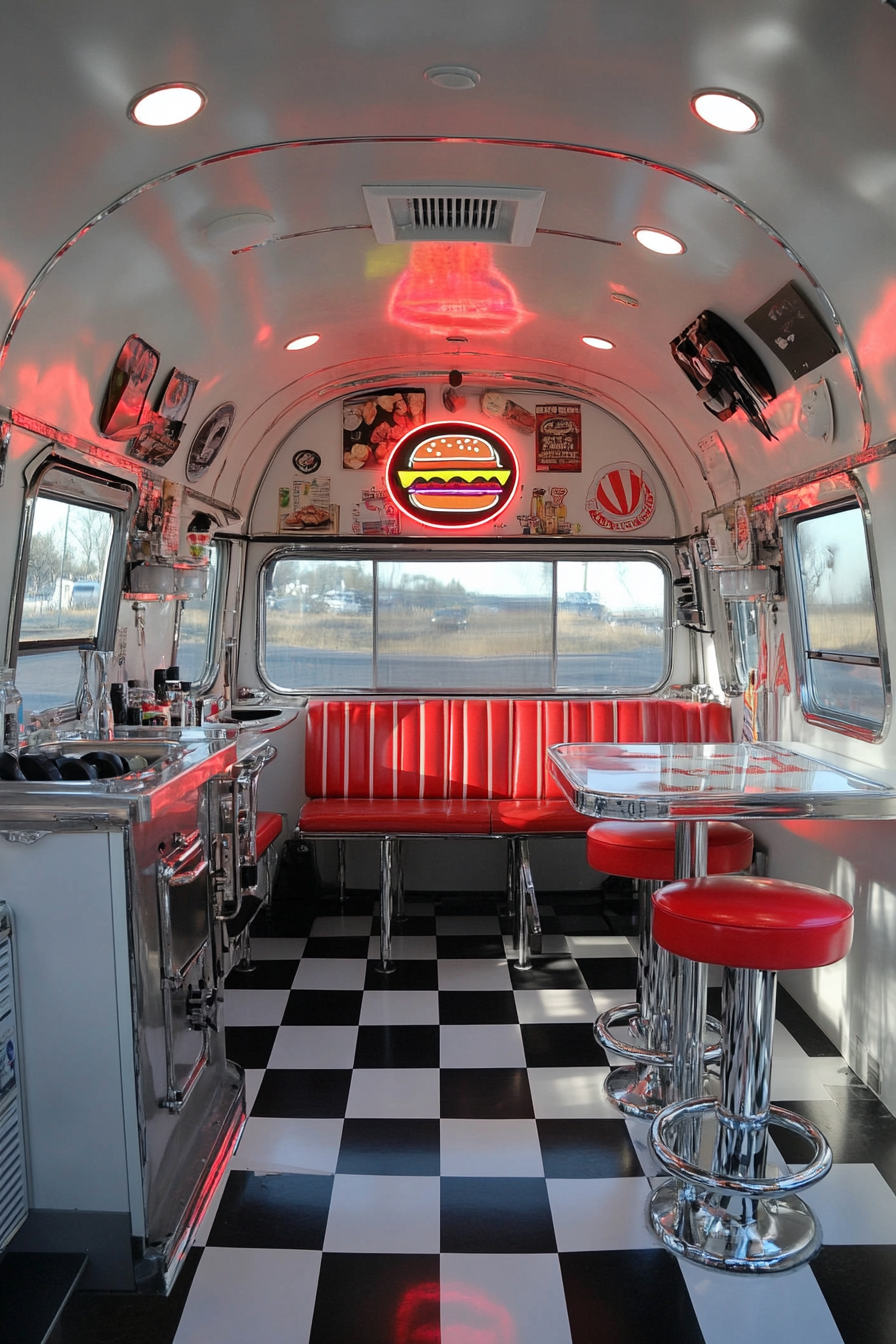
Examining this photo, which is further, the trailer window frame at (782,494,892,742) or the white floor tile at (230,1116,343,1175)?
the trailer window frame at (782,494,892,742)

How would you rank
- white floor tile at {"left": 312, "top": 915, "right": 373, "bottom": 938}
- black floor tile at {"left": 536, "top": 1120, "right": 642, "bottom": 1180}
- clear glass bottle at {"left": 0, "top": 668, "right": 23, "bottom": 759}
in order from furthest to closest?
white floor tile at {"left": 312, "top": 915, "right": 373, "bottom": 938}
clear glass bottle at {"left": 0, "top": 668, "right": 23, "bottom": 759}
black floor tile at {"left": 536, "top": 1120, "right": 642, "bottom": 1180}

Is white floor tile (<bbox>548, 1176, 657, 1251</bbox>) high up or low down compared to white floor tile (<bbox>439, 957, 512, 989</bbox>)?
down

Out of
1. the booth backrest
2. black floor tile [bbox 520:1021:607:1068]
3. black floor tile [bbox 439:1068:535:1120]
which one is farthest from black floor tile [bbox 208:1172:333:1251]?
the booth backrest

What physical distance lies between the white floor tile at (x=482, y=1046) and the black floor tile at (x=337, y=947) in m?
0.95

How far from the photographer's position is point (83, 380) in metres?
3.47

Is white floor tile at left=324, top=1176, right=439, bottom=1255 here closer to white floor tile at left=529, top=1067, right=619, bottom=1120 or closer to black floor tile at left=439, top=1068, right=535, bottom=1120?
black floor tile at left=439, top=1068, right=535, bottom=1120

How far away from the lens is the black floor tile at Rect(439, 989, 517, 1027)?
3.97 metres

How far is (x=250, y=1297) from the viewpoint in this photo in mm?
2344

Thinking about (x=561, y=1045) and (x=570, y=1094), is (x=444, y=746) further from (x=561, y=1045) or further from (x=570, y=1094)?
(x=570, y=1094)

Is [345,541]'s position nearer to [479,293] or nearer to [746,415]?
[479,293]

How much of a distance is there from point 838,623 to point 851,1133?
1.86 metres

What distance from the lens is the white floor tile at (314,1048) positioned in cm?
358

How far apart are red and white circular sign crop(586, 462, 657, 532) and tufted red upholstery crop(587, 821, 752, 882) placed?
2.77 meters

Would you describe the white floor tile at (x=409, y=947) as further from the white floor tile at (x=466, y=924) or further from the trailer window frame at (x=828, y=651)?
the trailer window frame at (x=828, y=651)
